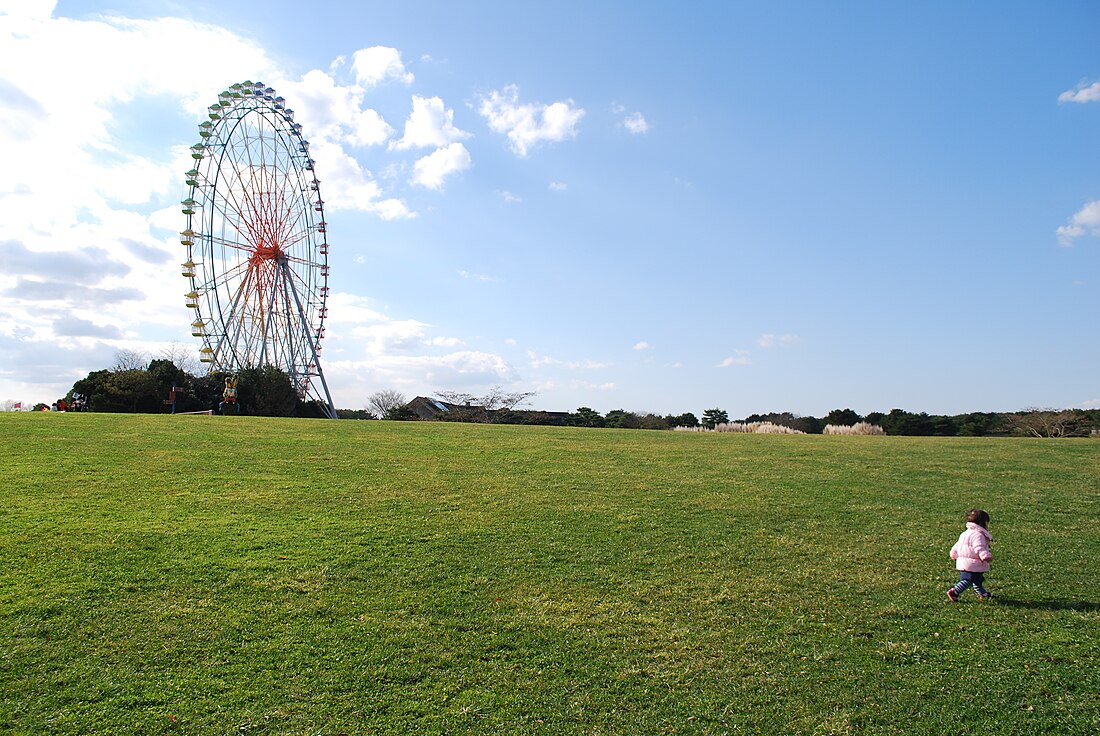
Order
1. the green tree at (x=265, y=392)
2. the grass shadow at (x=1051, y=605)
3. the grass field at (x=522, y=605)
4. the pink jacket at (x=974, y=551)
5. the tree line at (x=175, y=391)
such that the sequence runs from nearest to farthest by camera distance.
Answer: the grass field at (x=522, y=605) < the grass shadow at (x=1051, y=605) < the pink jacket at (x=974, y=551) < the tree line at (x=175, y=391) < the green tree at (x=265, y=392)

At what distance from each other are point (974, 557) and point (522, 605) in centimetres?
500

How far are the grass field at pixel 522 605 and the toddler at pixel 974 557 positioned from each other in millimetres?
315

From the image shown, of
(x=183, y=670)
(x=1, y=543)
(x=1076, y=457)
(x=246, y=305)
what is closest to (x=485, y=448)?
(x=1, y=543)

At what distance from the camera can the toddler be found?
748cm

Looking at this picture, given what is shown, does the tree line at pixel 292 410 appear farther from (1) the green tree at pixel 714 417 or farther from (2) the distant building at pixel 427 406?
(2) the distant building at pixel 427 406

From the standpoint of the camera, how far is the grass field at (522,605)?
521 cm

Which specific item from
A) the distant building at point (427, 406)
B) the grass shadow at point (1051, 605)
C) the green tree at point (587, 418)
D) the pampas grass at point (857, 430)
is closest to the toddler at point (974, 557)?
the grass shadow at point (1051, 605)

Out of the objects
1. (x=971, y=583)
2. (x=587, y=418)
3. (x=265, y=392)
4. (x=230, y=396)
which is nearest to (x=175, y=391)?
Result: (x=230, y=396)

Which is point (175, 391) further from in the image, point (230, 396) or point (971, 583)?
point (971, 583)

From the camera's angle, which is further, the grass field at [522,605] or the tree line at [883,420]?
the tree line at [883,420]

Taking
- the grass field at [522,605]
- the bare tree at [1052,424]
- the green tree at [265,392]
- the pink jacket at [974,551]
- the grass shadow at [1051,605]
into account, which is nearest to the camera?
the grass field at [522,605]

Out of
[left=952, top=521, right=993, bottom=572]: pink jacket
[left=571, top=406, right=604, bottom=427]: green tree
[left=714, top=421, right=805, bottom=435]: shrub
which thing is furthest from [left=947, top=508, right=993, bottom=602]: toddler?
[left=571, top=406, right=604, bottom=427]: green tree

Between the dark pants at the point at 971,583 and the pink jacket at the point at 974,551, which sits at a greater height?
the pink jacket at the point at 974,551

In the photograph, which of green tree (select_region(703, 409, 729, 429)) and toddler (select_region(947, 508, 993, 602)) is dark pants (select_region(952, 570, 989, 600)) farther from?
green tree (select_region(703, 409, 729, 429))
